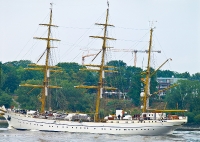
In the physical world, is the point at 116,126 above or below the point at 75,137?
above

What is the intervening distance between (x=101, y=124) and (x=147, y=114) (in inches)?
350

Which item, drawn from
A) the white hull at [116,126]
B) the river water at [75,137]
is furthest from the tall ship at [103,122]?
the river water at [75,137]

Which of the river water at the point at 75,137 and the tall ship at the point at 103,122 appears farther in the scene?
the tall ship at the point at 103,122

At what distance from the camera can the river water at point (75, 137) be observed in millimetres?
164250

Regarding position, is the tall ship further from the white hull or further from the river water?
the river water

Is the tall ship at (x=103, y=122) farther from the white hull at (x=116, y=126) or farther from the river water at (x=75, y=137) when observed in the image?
the river water at (x=75, y=137)

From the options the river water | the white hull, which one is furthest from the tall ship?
the river water

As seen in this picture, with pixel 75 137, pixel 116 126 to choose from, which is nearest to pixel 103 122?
pixel 116 126

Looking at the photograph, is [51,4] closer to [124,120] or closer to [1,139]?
[124,120]

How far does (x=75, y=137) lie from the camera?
171m

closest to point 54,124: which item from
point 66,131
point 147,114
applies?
point 66,131

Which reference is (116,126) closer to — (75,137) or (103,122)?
(103,122)

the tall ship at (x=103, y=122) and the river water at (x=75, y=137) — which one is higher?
the tall ship at (x=103, y=122)

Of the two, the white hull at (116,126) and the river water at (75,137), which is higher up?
the white hull at (116,126)
